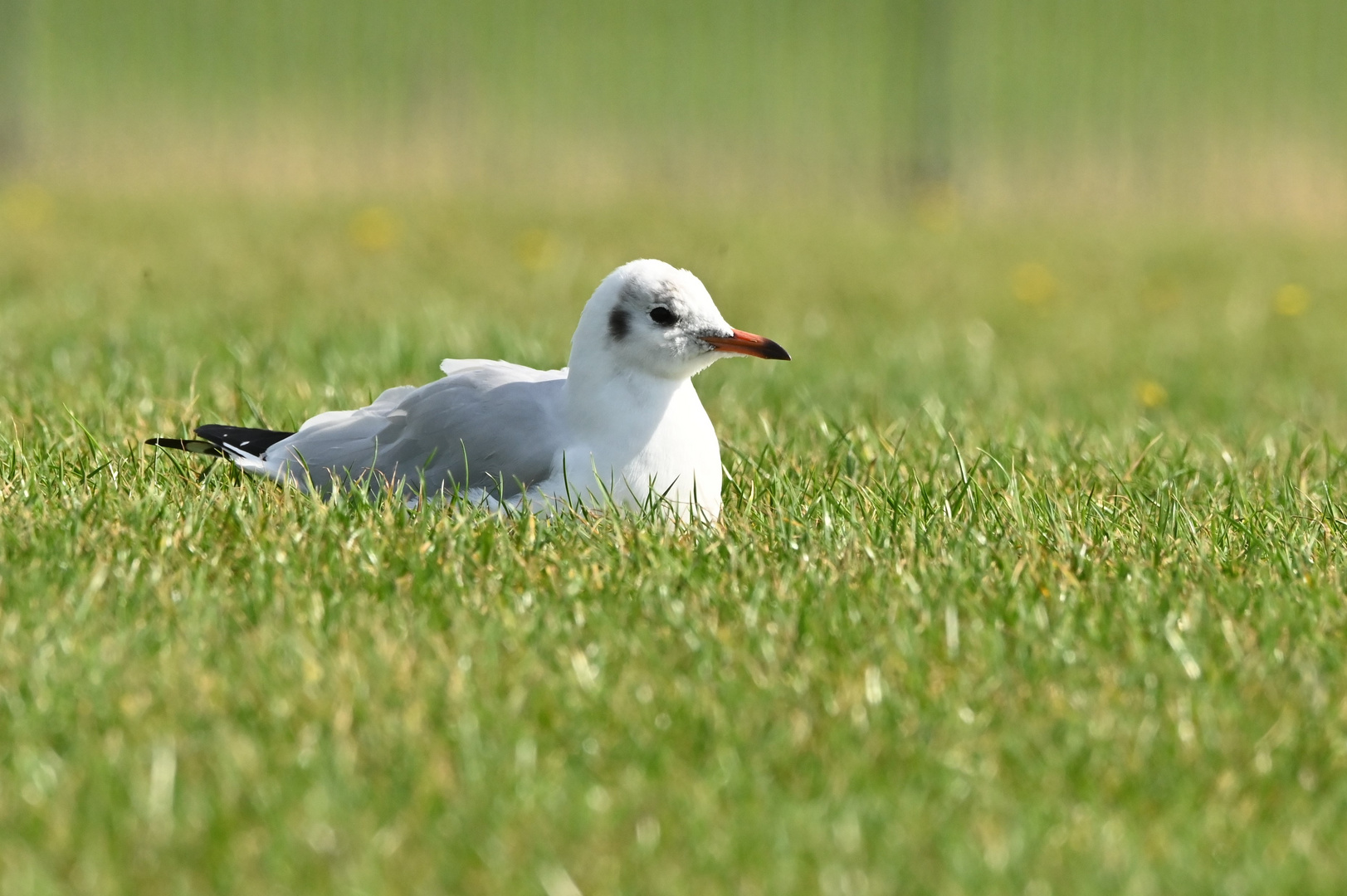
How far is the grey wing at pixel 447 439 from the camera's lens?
3.63m

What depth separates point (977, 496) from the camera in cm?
365

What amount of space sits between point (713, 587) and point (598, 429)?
0.66m

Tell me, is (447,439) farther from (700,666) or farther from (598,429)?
(700,666)

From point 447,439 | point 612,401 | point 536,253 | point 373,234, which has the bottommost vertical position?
point 536,253

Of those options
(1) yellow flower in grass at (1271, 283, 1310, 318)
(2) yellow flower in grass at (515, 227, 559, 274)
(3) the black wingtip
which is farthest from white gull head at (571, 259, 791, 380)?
(1) yellow flower in grass at (1271, 283, 1310, 318)

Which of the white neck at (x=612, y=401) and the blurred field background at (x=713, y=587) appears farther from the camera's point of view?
the white neck at (x=612, y=401)

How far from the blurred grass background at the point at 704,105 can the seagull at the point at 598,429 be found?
745 centimetres

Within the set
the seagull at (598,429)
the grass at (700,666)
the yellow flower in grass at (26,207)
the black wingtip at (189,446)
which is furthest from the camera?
the yellow flower in grass at (26,207)

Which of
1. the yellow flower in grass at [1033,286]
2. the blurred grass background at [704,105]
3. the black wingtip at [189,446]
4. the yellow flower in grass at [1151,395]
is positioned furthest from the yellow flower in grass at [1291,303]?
the black wingtip at [189,446]

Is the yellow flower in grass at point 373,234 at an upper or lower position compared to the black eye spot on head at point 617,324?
lower

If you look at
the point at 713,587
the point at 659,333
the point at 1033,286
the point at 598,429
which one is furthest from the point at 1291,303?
the point at 713,587

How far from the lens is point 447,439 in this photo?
3740mm

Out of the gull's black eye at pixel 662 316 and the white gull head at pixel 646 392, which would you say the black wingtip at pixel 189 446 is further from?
the gull's black eye at pixel 662 316

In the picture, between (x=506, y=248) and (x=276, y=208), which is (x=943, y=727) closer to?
(x=506, y=248)
